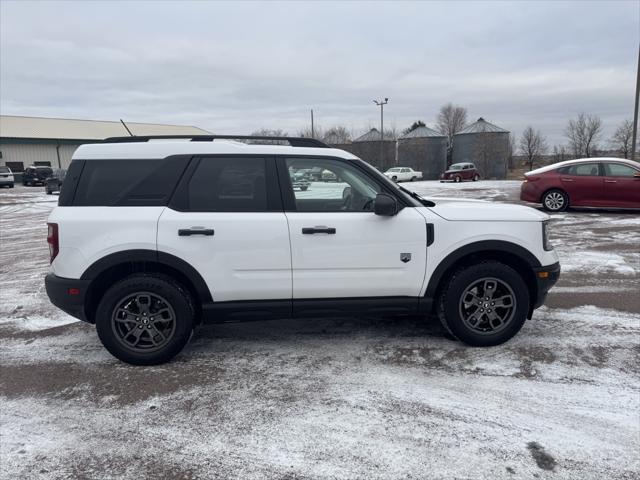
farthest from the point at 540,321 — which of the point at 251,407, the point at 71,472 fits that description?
the point at 71,472

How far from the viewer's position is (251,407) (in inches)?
131

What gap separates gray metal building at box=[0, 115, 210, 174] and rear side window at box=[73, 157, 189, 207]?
46.8 metres

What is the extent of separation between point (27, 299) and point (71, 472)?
13.5 ft

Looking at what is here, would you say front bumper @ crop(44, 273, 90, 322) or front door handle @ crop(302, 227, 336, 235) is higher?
front door handle @ crop(302, 227, 336, 235)

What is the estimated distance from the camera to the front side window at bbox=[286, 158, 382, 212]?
4.05 m

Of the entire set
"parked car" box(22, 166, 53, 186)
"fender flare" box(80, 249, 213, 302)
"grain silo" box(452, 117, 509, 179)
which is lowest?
"fender flare" box(80, 249, 213, 302)

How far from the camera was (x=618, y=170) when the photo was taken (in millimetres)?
12438

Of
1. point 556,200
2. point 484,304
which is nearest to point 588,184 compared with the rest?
point 556,200

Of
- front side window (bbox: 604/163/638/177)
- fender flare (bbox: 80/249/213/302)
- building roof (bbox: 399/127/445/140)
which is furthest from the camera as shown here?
→ building roof (bbox: 399/127/445/140)

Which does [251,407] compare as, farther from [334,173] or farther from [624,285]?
[624,285]

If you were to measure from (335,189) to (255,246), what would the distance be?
90cm

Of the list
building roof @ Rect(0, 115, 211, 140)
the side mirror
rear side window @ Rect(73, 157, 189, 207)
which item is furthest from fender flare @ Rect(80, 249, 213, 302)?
building roof @ Rect(0, 115, 211, 140)

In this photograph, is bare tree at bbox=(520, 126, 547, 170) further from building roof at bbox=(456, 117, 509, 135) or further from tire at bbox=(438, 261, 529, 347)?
tire at bbox=(438, 261, 529, 347)

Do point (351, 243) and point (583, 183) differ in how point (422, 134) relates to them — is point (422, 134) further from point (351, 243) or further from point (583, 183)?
point (351, 243)
